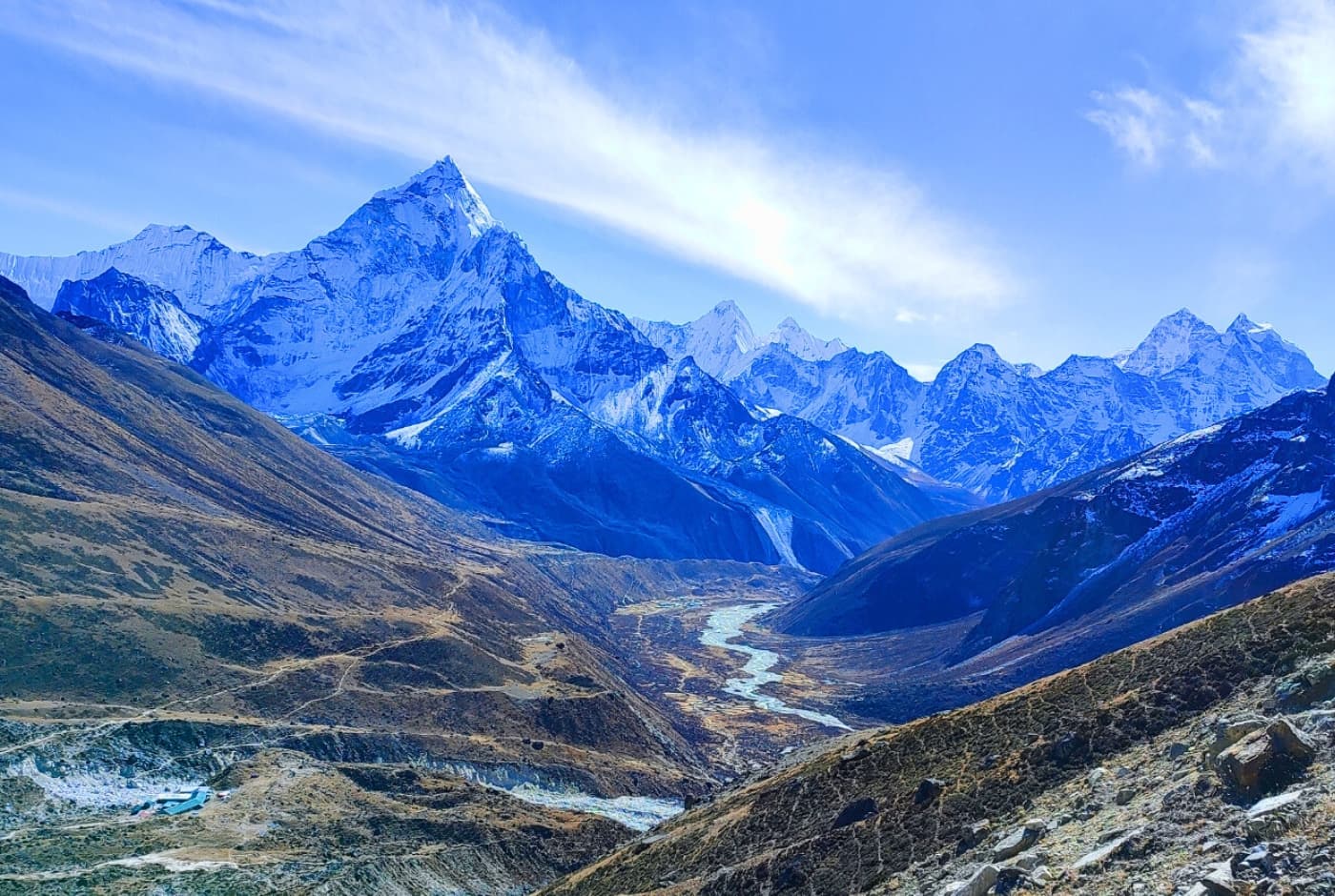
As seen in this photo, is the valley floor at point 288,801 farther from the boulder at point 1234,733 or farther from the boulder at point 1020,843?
the boulder at point 1234,733

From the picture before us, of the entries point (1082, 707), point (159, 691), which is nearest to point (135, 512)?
point (159, 691)

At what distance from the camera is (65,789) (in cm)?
10312

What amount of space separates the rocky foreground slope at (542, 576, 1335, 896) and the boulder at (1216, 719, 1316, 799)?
0.07 metres

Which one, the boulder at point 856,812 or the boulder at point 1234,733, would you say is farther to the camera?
the boulder at point 856,812

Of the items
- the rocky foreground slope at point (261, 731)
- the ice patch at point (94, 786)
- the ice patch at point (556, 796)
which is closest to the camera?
the rocky foreground slope at point (261, 731)

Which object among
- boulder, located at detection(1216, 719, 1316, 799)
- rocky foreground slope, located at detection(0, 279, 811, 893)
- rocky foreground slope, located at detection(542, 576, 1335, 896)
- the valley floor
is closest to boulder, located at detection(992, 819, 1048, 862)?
rocky foreground slope, located at detection(542, 576, 1335, 896)

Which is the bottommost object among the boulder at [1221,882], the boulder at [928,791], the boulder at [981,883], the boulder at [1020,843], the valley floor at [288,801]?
the valley floor at [288,801]

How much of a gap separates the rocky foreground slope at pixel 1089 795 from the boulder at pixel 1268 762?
0.07 meters

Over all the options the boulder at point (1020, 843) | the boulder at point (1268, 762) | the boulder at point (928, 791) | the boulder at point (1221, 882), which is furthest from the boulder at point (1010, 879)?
the boulder at point (928, 791)

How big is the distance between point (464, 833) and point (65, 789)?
43550 mm

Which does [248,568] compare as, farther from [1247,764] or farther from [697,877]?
[1247,764]

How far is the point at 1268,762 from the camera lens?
35250 mm

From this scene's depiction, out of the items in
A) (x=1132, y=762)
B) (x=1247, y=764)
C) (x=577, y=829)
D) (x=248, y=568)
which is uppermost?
(x=248, y=568)

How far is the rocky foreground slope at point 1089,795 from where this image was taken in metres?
32.0
